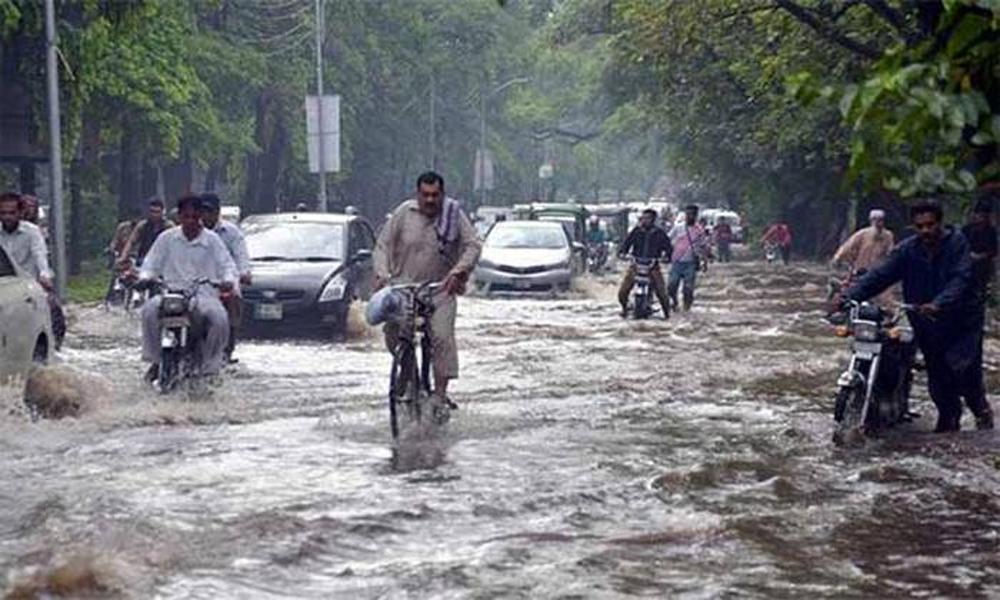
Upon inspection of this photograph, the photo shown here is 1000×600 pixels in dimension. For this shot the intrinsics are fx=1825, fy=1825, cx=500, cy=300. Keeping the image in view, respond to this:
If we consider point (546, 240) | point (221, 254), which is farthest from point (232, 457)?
point (546, 240)

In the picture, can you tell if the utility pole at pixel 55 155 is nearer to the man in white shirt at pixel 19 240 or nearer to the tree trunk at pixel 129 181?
the man in white shirt at pixel 19 240

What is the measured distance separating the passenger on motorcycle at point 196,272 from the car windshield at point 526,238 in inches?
723

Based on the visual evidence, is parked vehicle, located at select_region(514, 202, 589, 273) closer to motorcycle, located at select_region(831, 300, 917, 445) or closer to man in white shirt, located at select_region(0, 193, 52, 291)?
man in white shirt, located at select_region(0, 193, 52, 291)

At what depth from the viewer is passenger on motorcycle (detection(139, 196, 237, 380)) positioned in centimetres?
1378

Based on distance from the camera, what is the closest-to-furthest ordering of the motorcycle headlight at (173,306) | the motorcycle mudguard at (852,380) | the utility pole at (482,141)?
the motorcycle mudguard at (852,380) < the motorcycle headlight at (173,306) < the utility pole at (482,141)

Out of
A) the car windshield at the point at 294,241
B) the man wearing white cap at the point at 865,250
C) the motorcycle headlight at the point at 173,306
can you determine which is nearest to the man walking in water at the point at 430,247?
the motorcycle headlight at the point at 173,306

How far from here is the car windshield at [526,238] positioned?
32.6m

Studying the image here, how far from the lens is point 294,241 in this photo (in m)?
22.4

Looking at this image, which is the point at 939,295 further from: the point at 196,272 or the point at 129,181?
the point at 129,181

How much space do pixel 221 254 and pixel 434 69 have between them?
51.4m

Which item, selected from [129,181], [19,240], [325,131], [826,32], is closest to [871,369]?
[19,240]

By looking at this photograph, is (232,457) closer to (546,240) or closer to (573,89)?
(546,240)

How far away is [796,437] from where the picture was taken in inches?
487

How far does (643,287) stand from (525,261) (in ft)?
20.2
